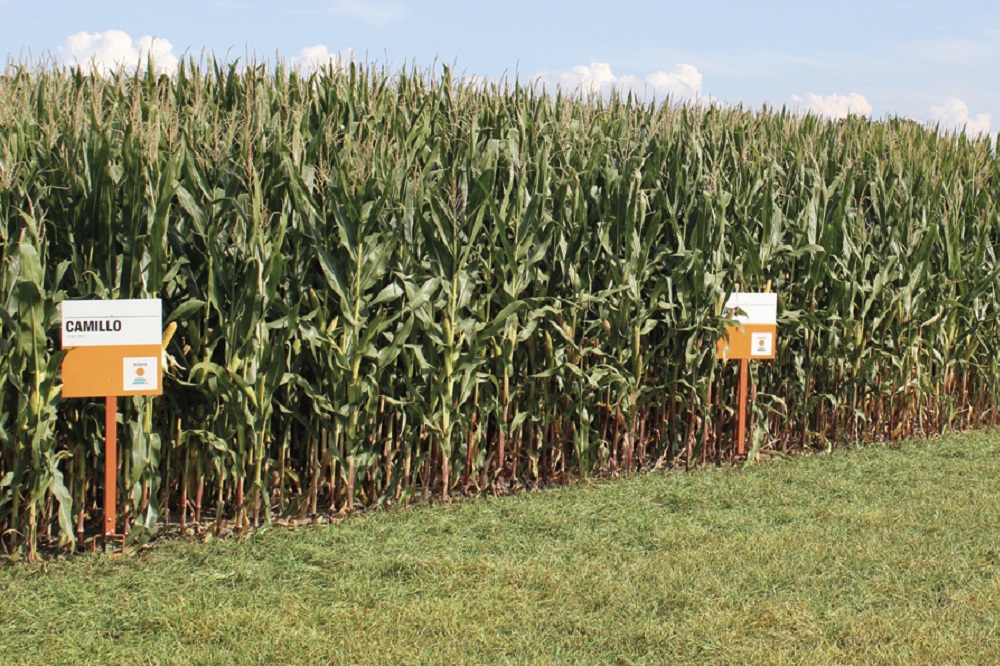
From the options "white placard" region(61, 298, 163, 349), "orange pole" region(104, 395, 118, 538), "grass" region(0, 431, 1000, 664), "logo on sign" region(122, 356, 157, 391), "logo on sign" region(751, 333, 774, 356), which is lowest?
"grass" region(0, 431, 1000, 664)

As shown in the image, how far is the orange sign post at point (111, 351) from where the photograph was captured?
4871 millimetres

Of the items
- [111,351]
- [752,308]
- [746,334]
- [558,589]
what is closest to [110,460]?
[111,351]

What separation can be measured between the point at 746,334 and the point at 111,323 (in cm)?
421

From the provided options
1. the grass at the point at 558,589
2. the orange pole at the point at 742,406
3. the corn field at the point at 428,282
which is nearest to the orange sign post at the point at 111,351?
the corn field at the point at 428,282

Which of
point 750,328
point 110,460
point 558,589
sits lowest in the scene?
point 558,589

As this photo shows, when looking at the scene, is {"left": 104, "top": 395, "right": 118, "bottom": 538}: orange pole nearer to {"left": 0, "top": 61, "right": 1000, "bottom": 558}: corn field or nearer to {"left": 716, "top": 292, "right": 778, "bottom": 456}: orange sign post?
{"left": 0, "top": 61, "right": 1000, "bottom": 558}: corn field

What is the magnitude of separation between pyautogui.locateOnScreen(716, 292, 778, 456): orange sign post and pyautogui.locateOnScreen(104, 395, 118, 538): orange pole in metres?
4.00

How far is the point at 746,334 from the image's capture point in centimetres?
696

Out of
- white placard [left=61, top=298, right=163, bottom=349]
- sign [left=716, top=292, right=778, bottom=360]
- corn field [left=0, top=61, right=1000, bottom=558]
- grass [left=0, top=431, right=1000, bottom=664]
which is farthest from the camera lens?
sign [left=716, top=292, right=778, bottom=360]

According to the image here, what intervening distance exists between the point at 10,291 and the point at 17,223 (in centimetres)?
39

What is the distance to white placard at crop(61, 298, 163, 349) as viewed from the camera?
4.86m

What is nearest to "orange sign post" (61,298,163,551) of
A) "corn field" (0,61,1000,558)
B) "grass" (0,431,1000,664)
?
"corn field" (0,61,1000,558)

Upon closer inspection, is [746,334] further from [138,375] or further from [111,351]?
[111,351]

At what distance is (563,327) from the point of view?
20.7ft
